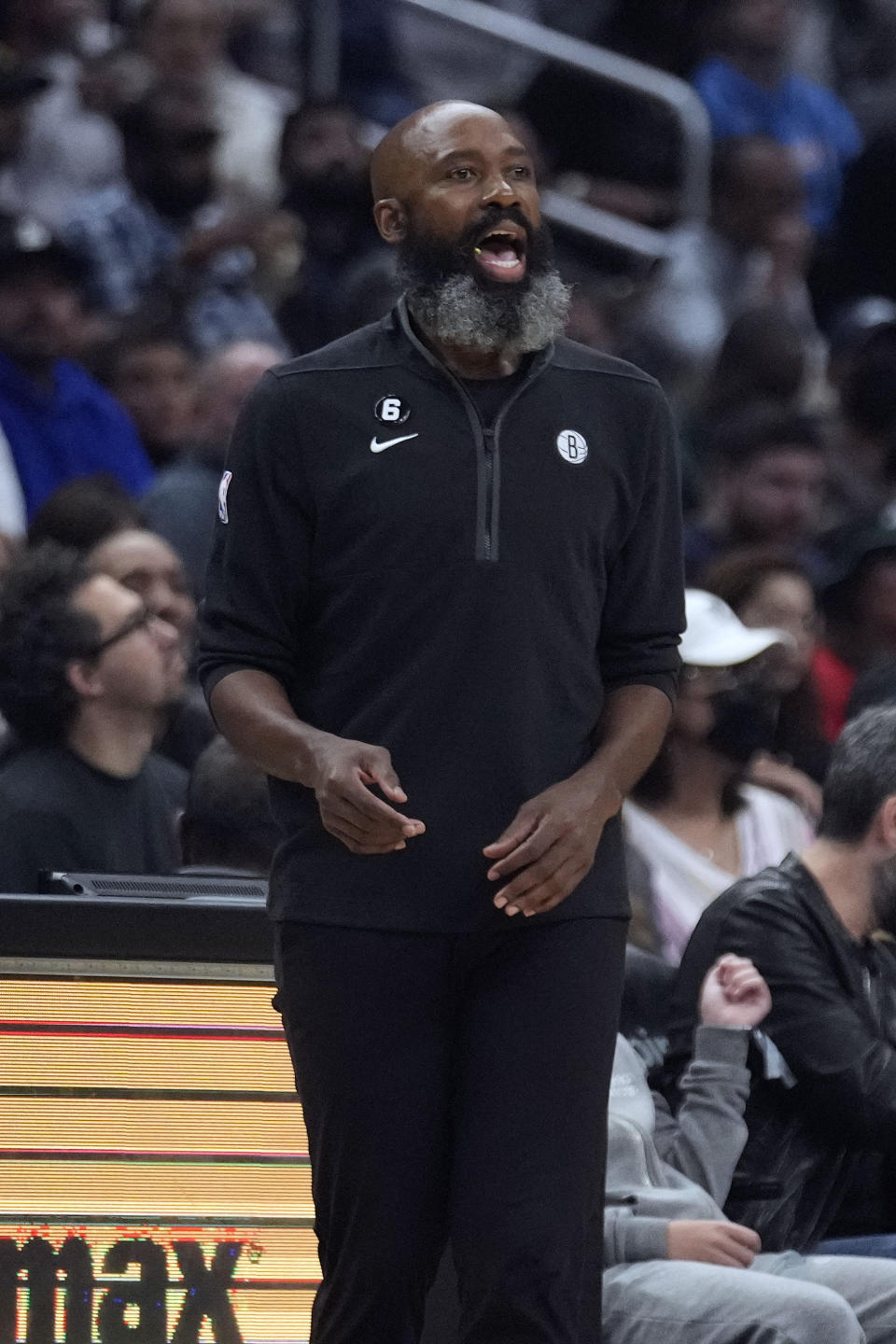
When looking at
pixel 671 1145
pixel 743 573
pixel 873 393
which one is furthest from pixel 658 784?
pixel 873 393

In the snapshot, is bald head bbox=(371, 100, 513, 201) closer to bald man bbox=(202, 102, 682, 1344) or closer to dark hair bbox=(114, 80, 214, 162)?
bald man bbox=(202, 102, 682, 1344)

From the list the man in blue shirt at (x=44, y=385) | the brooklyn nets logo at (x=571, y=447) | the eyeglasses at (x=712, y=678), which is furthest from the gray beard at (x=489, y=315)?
the man in blue shirt at (x=44, y=385)

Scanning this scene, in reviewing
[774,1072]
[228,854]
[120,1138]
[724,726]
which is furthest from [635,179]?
[120,1138]

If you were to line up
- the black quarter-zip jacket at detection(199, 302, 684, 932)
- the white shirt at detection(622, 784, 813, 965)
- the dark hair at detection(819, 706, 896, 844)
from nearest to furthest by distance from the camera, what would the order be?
1. the black quarter-zip jacket at detection(199, 302, 684, 932)
2. the dark hair at detection(819, 706, 896, 844)
3. the white shirt at detection(622, 784, 813, 965)

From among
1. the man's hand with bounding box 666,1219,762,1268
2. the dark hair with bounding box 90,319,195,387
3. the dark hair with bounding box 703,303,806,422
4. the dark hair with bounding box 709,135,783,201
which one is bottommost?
→ the man's hand with bounding box 666,1219,762,1268

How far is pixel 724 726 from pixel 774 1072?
1727 millimetres

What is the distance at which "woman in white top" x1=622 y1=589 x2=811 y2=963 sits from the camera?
539 cm

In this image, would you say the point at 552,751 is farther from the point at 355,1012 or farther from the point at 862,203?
the point at 862,203

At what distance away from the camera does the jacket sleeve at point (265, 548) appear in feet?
9.15

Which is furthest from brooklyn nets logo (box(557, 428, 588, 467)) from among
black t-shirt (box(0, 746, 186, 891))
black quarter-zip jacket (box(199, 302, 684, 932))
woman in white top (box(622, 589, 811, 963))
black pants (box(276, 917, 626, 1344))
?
woman in white top (box(622, 589, 811, 963))

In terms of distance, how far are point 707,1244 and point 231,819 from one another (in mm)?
1391

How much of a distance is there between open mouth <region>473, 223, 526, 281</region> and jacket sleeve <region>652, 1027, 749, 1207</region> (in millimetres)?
1541

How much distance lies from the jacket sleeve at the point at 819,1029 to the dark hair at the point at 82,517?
7.24ft

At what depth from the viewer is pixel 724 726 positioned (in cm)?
557
